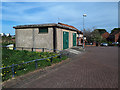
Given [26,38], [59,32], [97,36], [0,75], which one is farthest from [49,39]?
[97,36]

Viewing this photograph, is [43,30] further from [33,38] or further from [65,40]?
[65,40]

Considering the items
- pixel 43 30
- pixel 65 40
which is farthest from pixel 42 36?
pixel 65 40

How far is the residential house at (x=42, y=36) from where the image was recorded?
14391 millimetres

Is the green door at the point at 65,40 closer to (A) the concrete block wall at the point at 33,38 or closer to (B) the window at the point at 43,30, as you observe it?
(A) the concrete block wall at the point at 33,38

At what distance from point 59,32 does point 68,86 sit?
10.7m

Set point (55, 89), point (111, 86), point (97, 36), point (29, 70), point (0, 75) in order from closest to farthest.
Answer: point (55, 89)
point (111, 86)
point (0, 75)
point (29, 70)
point (97, 36)

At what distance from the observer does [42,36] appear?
14.9 metres

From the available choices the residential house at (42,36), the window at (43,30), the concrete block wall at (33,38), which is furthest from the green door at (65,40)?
the window at (43,30)

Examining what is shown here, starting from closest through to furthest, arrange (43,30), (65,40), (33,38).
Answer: (43,30) → (33,38) → (65,40)

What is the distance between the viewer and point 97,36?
45875mm

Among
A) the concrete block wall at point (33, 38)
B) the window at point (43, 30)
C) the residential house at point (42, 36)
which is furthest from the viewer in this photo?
the window at point (43, 30)

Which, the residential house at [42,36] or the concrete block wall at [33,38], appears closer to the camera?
the residential house at [42,36]

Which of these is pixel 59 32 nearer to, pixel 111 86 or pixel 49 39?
pixel 49 39

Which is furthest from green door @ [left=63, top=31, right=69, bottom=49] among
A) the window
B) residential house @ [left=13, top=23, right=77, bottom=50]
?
the window
